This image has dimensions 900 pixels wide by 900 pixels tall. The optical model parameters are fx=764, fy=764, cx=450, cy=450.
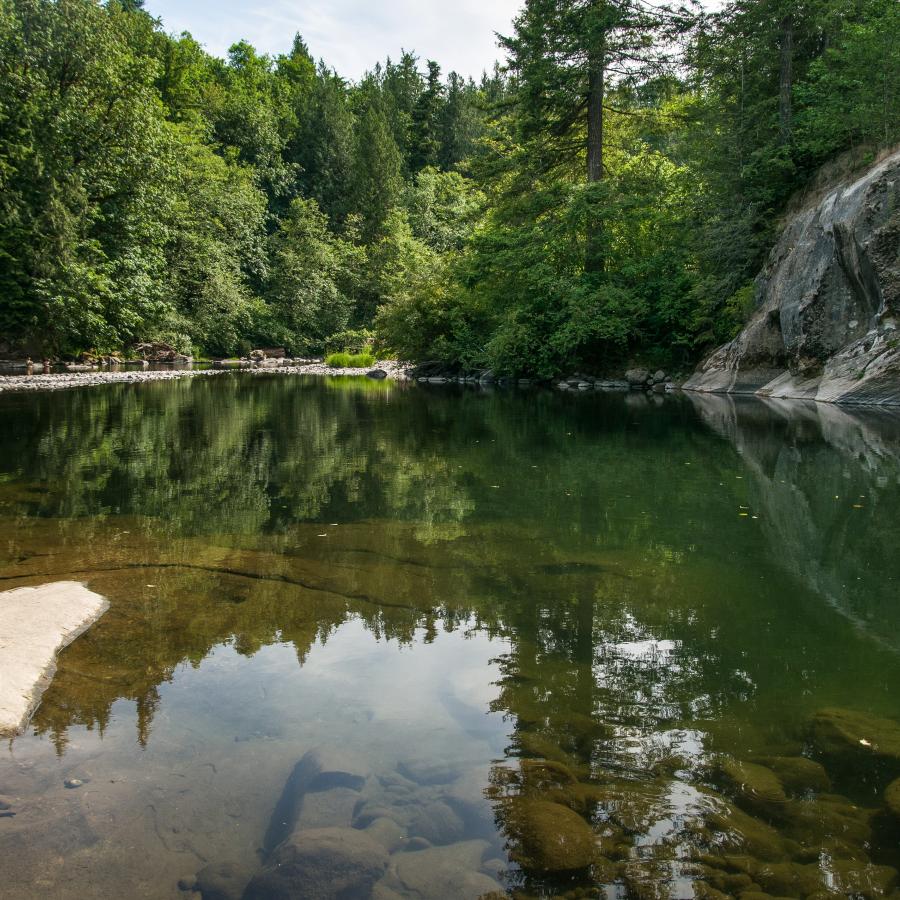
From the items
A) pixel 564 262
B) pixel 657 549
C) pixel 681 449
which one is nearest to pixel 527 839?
pixel 657 549

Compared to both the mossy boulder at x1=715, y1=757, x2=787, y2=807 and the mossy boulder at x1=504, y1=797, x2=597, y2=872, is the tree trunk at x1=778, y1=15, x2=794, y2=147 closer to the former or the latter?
the mossy boulder at x1=715, y1=757, x2=787, y2=807

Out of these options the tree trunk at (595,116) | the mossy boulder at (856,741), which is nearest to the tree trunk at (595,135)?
the tree trunk at (595,116)

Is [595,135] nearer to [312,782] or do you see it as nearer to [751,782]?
[751,782]

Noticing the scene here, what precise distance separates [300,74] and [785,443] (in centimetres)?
7881

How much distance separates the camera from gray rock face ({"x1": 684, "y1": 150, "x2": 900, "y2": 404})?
17.1 m

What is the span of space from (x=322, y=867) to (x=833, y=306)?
20.1 metres

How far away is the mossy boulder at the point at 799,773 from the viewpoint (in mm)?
2781

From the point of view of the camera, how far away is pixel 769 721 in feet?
10.8

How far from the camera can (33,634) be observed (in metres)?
4.07

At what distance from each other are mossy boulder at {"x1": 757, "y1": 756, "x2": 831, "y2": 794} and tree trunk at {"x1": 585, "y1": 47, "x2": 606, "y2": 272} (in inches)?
928

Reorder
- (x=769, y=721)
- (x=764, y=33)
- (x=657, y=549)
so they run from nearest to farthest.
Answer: (x=769, y=721), (x=657, y=549), (x=764, y=33)

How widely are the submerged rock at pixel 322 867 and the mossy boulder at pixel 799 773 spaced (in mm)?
1503

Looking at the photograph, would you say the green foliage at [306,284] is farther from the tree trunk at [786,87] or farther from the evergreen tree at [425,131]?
the tree trunk at [786,87]

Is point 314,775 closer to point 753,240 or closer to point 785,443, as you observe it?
point 785,443
